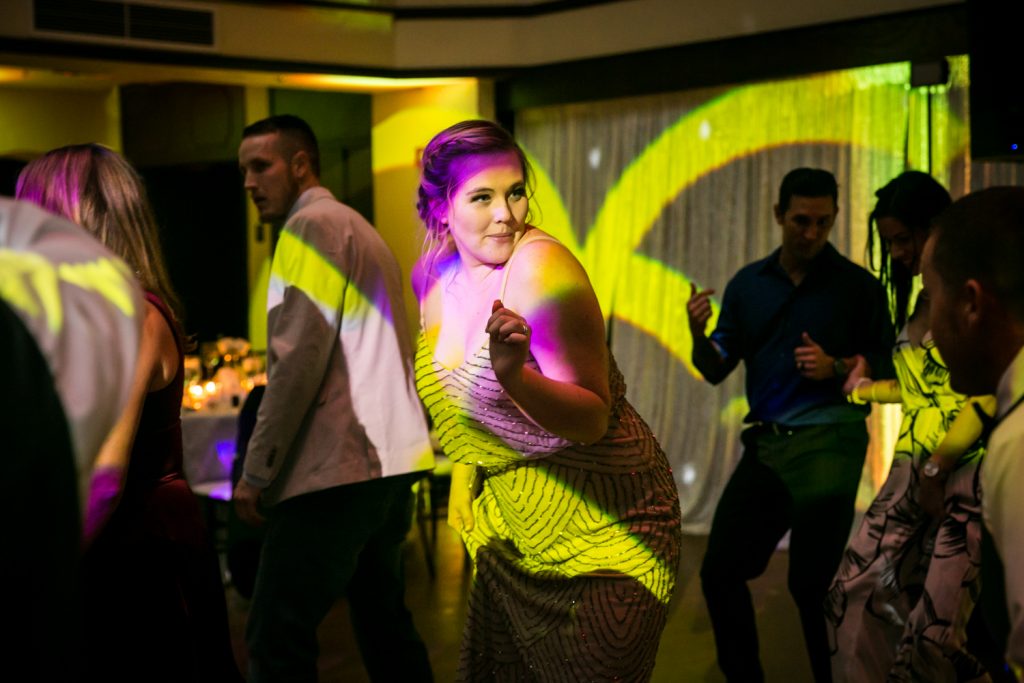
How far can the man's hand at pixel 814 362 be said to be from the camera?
136 inches

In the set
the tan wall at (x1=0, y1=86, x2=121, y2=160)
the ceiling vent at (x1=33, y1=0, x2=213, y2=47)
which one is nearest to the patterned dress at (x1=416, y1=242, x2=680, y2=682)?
the ceiling vent at (x1=33, y1=0, x2=213, y2=47)

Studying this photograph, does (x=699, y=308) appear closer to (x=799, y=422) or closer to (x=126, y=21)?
(x=799, y=422)

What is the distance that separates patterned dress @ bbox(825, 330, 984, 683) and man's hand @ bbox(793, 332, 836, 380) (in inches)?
13.3

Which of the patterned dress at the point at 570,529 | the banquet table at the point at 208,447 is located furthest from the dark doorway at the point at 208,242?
the patterned dress at the point at 570,529

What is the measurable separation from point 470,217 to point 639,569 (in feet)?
2.28

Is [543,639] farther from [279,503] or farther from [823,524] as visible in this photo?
[823,524]

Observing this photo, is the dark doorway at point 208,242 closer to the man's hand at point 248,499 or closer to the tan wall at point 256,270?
the tan wall at point 256,270

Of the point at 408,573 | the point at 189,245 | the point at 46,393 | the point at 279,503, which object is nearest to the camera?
the point at 46,393

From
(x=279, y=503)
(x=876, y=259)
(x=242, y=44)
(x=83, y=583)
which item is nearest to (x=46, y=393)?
(x=83, y=583)

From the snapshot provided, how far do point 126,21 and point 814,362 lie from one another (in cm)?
476

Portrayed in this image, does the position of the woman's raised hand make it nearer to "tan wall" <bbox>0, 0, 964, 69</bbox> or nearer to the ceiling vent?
"tan wall" <bbox>0, 0, 964, 69</bbox>

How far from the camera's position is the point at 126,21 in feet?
21.7

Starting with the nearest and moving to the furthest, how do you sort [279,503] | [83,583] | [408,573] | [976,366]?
[976,366], [83,583], [279,503], [408,573]

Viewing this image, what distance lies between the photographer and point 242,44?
707 cm
